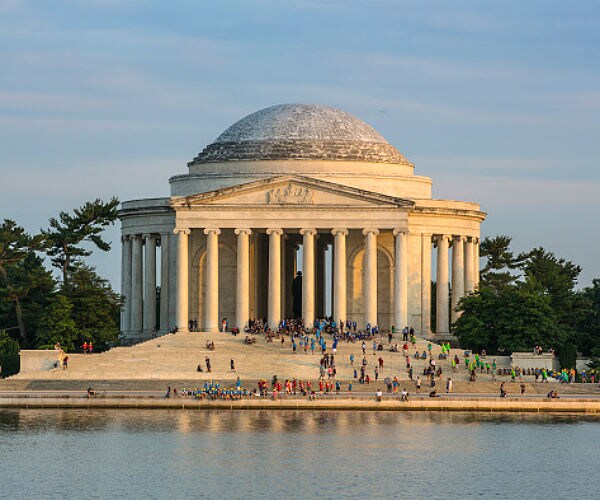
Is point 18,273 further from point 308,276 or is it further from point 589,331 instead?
point 589,331

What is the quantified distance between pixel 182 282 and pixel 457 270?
25054 mm

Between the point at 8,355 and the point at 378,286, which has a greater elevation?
the point at 378,286

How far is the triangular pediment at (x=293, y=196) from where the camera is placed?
149m

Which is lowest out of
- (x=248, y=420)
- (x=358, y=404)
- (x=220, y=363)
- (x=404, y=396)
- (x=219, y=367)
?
(x=248, y=420)

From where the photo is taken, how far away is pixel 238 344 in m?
142

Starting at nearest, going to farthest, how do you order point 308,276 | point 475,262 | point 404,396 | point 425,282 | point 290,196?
point 404,396
point 290,196
point 308,276
point 425,282
point 475,262

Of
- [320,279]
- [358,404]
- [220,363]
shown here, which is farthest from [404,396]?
[320,279]

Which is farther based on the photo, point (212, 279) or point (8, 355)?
point (212, 279)

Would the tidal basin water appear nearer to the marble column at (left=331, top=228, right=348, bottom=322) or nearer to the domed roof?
the marble column at (left=331, top=228, right=348, bottom=322)

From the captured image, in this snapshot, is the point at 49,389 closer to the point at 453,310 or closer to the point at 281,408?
the point at 281,408

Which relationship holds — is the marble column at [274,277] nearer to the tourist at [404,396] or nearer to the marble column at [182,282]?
the marble column at [182,282]

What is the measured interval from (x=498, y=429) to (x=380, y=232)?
47.3 meters

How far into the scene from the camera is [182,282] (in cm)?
15212

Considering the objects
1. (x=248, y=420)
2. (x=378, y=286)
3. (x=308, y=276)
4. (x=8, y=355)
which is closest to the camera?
(x=248, y=420)
